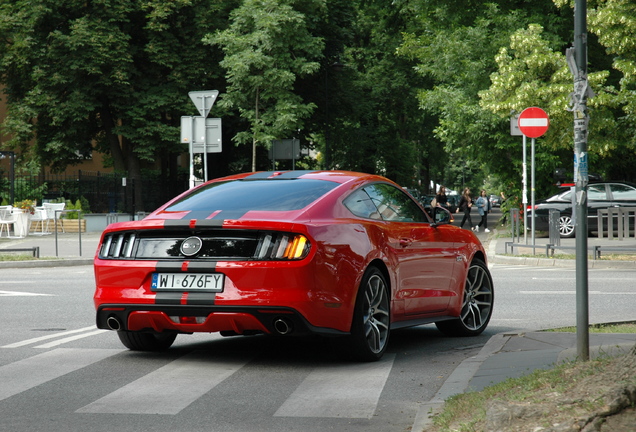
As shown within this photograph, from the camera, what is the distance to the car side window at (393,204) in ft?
27.1

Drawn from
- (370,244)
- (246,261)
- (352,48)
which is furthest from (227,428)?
(352,48)

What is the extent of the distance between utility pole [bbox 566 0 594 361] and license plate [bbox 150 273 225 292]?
2488 millimetres

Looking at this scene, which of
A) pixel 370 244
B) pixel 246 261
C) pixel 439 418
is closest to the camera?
pixel 439 418

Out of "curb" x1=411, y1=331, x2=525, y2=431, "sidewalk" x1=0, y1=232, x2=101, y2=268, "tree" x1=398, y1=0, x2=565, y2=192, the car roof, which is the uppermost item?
"tree" x1=398, y1=0, x2=565, y2=192

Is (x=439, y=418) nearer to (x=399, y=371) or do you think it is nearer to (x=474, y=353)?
(x=399, y=371)

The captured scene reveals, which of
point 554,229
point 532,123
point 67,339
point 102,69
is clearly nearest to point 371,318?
point 67,339

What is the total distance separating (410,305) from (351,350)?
1.02 m

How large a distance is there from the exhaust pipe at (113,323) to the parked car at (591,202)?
2270 centimetres

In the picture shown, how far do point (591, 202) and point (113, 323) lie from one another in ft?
79.9

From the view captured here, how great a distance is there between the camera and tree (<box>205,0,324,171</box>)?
3556 centimetres

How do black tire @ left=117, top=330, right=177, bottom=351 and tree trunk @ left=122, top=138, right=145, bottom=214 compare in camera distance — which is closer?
black tire @ left=117, top=330, right=177, bottom=351

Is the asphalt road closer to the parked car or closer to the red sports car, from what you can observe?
the red sports car

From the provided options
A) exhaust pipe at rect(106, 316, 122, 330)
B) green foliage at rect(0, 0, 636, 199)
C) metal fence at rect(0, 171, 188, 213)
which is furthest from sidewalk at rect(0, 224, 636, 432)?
metal fence at rect(0, 171, 188, 213)

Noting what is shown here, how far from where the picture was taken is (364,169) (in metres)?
50.2
